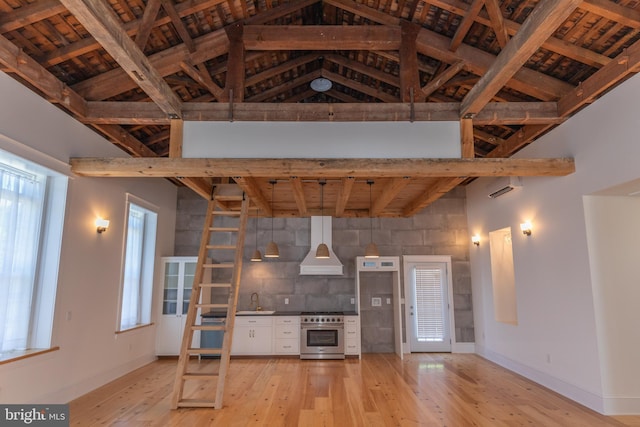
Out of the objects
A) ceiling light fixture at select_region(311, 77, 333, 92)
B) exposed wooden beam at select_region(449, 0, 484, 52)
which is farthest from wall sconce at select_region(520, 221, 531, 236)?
ceiling light fixture at select_region(311, 77, 333, 92)

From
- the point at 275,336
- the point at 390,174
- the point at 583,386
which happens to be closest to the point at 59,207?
the point at 390,174

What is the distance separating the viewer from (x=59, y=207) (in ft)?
14.4

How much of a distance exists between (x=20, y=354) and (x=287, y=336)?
14.2 feet

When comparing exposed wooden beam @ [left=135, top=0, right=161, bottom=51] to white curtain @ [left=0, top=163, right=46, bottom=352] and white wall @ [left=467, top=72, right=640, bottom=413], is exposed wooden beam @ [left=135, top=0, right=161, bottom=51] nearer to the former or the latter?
white curtain @ [left=0, top=163, right=46, bottom=352]

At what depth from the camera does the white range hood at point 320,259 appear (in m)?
7.64

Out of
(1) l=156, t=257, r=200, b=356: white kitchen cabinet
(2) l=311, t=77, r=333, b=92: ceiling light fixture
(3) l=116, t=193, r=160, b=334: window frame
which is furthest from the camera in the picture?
(1) l=156, t=257, r=200, b=356: white kitchen cabinet

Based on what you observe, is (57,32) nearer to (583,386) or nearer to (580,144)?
(580,144)

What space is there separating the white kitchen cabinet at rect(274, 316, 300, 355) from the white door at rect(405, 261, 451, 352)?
237cm

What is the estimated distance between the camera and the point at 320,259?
763cm

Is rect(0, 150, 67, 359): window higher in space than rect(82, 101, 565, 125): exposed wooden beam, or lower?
lower

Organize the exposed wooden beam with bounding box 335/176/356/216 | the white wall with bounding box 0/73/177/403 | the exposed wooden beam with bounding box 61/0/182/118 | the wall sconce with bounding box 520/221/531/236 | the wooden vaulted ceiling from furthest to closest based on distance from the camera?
the wall sconce with bounding box 520/221/531/236 < the exposed wooden beam with bounding box 335/176/356/216 < the white wall with bounding box 0/73/177/403 < the wooden vaulted ceiling < the exposed wooden beam with bounding box 61/0/182/118

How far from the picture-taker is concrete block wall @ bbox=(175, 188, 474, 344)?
790cm

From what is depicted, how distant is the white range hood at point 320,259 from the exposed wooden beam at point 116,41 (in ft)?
14.8

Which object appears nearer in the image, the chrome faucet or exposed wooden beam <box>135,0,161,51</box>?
exposed wooden beam <box>135,0,161,51</box>
